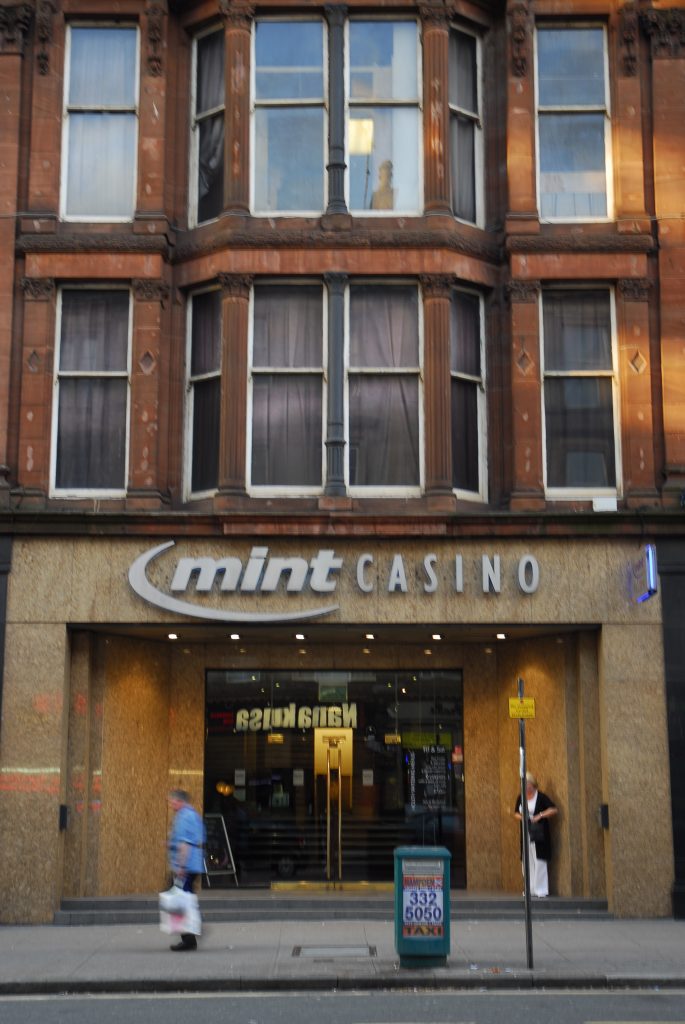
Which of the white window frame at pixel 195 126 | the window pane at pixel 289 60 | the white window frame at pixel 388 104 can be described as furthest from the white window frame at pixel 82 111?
the white window frame at pixel 388 104

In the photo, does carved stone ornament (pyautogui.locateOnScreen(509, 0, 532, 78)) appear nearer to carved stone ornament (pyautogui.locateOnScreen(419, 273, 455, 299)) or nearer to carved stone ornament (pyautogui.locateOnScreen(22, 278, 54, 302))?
carved stone ornament (pyautogui.locateOnScreen(419, 273, 455, 299))

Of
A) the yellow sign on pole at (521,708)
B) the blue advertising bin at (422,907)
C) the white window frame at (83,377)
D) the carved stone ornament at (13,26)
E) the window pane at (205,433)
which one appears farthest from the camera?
the carved stone ornament at (13,26)

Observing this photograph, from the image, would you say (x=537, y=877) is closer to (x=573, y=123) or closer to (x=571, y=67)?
(x=573, y=123)

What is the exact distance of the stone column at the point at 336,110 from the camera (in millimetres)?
19547

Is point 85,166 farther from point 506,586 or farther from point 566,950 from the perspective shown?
point 566,950

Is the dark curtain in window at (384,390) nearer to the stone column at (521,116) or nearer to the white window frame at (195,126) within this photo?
the stone column at (521,116)

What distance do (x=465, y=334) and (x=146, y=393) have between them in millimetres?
4779

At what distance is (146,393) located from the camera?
63.5ft

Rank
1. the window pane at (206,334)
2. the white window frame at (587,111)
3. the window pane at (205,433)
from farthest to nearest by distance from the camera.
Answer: the white window frame at (587,111) → the window pane at (206,334) → the window pane at (205,433)

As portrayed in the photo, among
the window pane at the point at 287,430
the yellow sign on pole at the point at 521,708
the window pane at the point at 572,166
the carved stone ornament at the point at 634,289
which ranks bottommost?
the yellow sign on pole at the point at 521,708

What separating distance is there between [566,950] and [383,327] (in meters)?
9.00

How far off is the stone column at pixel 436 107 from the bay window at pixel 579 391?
7.20 feet

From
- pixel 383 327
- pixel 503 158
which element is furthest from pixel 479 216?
pixel 383 327

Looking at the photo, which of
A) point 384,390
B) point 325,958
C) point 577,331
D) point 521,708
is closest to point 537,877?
point 325,958
